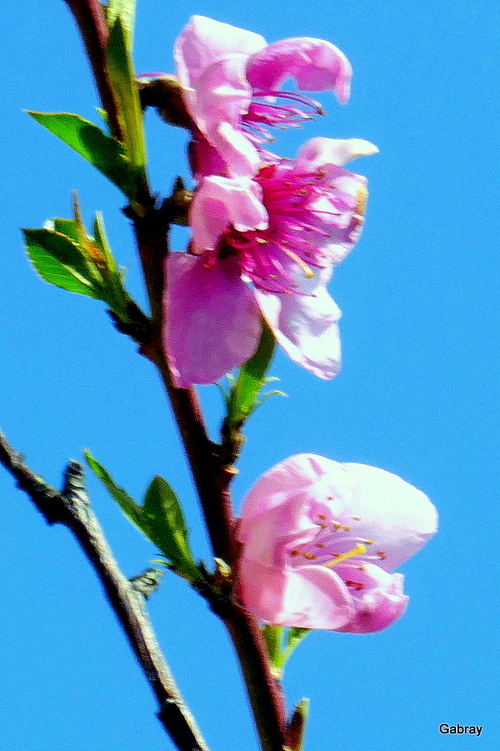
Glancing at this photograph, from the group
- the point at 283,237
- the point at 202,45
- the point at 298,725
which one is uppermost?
the point at 202,45

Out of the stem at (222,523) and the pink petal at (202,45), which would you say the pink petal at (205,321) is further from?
the pink petal at (202,45)

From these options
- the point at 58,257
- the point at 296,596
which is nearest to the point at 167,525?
the point at 296,596

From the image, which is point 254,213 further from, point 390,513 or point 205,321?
point 390,513

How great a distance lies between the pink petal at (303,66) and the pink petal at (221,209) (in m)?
0.11

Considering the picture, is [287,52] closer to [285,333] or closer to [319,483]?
[285,333]

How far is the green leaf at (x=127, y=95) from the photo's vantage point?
1.94 ft

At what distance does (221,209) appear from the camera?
583 millimetres

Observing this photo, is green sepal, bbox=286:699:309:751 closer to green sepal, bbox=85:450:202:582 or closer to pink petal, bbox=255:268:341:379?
green sepal, bbox=85:450:202:582

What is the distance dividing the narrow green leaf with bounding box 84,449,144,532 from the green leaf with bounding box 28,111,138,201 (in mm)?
190

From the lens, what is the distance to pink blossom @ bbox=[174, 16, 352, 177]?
599 mm

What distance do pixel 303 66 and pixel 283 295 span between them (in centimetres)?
16

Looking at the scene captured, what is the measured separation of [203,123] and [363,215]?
16 cm

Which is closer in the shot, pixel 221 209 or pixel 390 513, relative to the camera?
pixel 221 209

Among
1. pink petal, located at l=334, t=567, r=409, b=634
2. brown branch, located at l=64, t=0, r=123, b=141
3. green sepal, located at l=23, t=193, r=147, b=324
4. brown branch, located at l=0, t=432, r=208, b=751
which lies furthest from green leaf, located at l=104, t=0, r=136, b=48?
pink petal, located at l=334, t=567, r=409, b=634
